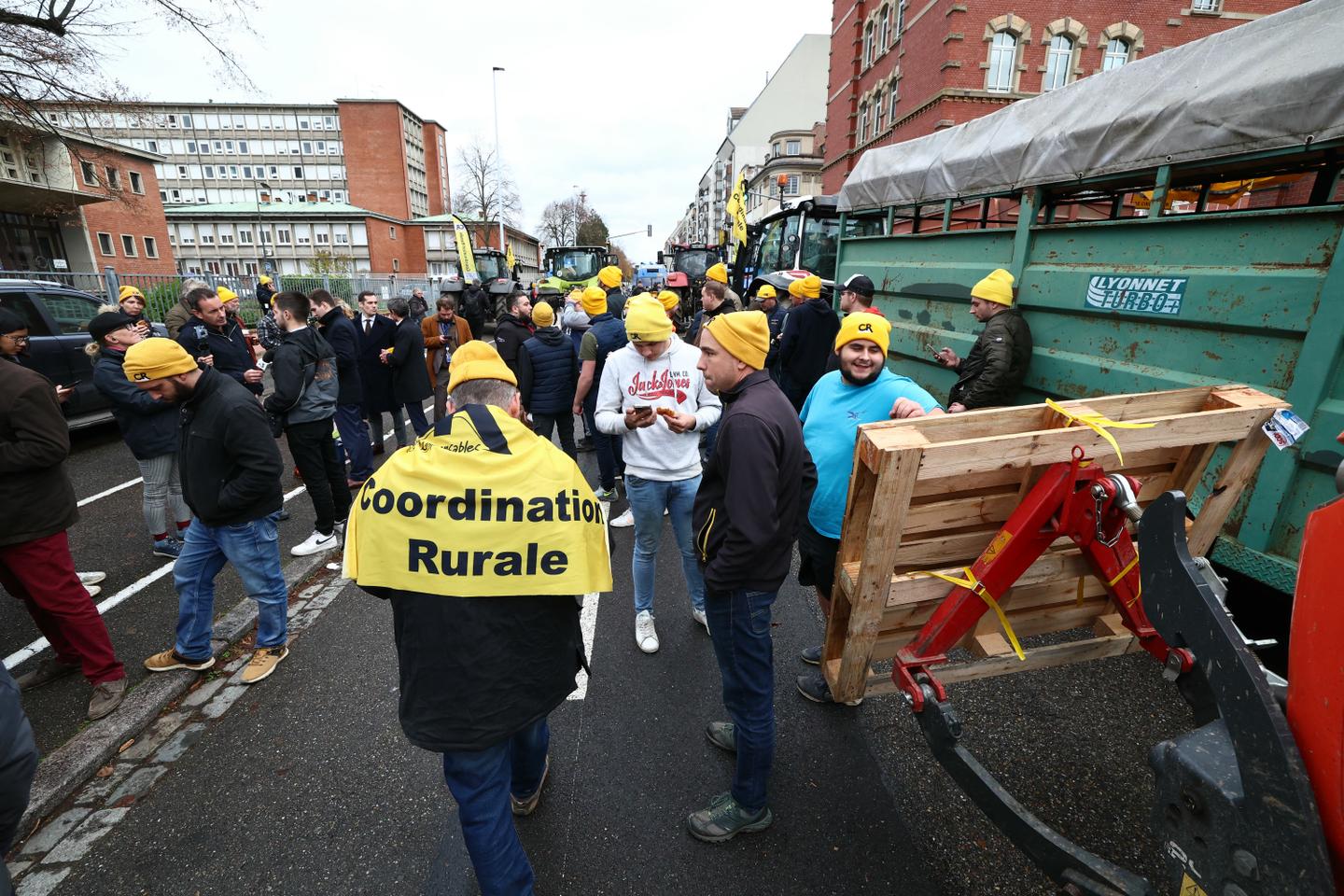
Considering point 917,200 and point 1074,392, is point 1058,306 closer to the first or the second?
point 1074,392

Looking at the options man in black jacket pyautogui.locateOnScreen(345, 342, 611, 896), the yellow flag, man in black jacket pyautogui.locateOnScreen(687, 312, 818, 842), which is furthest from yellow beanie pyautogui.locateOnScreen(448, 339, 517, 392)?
the yellow flag

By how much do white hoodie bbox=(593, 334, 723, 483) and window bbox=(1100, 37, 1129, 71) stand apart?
83.2 ft

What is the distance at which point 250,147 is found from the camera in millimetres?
Result: 69438

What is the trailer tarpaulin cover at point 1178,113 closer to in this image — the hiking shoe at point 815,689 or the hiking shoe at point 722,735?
the hiking shoe at point 815,689

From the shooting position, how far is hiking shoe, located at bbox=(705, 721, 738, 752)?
9.23 feet

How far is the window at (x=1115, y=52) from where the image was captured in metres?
19.9

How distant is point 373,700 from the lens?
10.5 ft

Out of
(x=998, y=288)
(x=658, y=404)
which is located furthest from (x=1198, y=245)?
(x=658, y=404)

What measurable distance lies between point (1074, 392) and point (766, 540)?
2.71 m

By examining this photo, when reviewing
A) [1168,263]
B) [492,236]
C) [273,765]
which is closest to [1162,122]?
[1168,263]

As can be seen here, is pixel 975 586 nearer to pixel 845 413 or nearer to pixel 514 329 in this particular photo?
pixel 845 413

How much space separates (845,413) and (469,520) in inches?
77.0

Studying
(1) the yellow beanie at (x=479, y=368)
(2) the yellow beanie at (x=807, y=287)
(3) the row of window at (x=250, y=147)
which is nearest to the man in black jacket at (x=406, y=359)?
(2) the yellow beanie at (x=807, y=287)

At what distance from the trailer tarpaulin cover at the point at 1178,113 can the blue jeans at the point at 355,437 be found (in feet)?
19.2
